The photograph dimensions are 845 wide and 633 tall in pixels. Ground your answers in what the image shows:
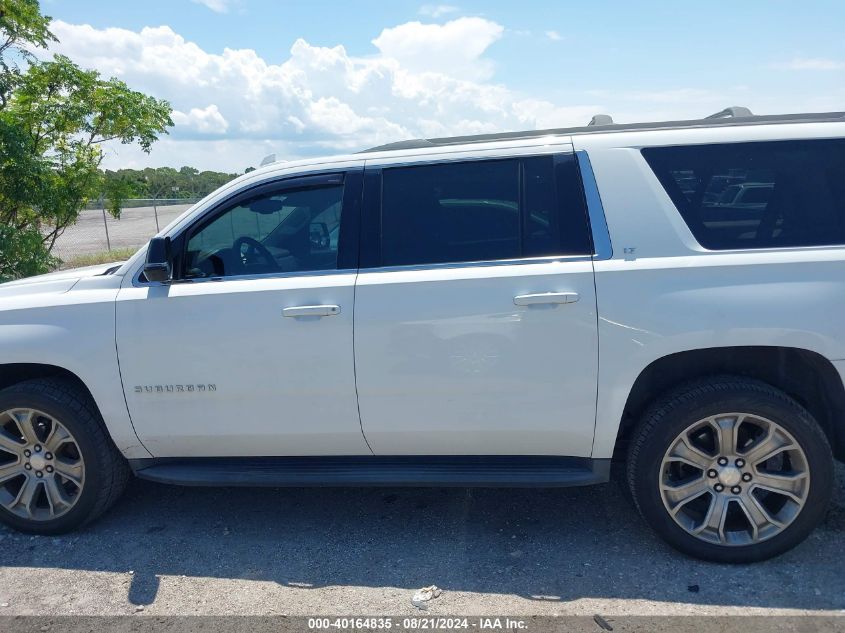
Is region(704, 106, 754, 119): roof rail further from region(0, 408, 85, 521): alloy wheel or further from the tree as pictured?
the tree

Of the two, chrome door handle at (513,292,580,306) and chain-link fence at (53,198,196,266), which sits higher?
chrome door handle at (513,292,580,306)

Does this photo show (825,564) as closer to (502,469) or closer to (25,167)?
(502,469)

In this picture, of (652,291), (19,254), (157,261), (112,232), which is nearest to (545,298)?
(652,291)

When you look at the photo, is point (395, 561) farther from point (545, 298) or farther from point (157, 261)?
point (157, 261)

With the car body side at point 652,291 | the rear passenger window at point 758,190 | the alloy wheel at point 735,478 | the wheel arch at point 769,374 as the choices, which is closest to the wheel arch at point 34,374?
the car body side at point 652,291

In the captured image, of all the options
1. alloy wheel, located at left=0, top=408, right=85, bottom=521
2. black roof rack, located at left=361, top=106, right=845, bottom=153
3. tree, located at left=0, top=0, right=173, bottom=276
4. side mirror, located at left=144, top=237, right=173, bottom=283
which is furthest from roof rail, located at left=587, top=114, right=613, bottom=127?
tree, located at left=0, top=0, right=173, bottom=276

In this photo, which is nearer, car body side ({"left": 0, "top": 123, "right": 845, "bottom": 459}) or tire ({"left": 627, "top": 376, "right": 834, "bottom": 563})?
car body side ({"left": 0, "top": 123, "right": 845, "bottom": 459})

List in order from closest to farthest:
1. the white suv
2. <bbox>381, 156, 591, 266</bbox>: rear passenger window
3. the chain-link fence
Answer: the white suv → <bbox>381, 156, 591, 266</bbox>: rear passenger window → the chain-link fence

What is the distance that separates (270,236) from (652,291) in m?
1.92

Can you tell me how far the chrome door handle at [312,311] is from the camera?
3.19 m

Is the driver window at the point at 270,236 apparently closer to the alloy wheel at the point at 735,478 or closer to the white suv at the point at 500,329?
the white suv at the point at 500,329

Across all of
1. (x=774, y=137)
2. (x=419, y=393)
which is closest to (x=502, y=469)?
(x=419, y=393)

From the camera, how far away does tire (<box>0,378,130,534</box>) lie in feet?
11.6

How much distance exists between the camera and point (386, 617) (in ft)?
9.51
